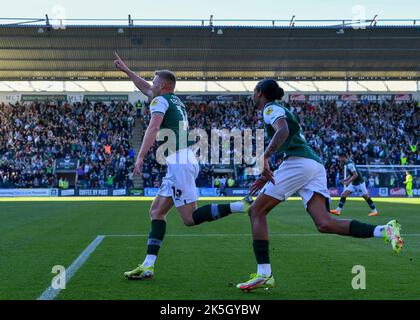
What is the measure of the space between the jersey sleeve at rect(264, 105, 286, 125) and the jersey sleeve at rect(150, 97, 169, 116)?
135 cm

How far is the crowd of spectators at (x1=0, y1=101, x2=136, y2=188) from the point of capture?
44.4 m

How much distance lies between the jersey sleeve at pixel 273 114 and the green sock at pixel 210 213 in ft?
4.00

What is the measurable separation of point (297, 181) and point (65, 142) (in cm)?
4227

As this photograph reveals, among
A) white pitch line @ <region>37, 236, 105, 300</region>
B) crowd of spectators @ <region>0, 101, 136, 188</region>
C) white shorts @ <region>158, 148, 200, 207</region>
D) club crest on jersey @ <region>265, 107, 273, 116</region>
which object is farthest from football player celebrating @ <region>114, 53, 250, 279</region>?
crowd of spectators @ <region>0, 101, 136, 188</region>

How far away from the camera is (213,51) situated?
49188 mm

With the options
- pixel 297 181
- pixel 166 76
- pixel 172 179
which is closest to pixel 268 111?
pixel 297 181

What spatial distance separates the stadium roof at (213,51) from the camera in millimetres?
47156

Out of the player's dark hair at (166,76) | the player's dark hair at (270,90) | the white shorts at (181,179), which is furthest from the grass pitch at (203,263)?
the player's dark hair at (166,76)

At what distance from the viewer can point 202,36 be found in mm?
47594

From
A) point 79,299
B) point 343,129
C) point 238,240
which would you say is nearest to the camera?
point 79,299

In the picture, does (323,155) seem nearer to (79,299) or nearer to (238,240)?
(238,240)

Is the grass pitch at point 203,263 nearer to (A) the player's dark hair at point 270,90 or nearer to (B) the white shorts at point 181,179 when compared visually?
(B) the white shorts at point 181,179

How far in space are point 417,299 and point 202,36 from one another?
42709 mm

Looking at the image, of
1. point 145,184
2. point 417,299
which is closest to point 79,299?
point 417,299
